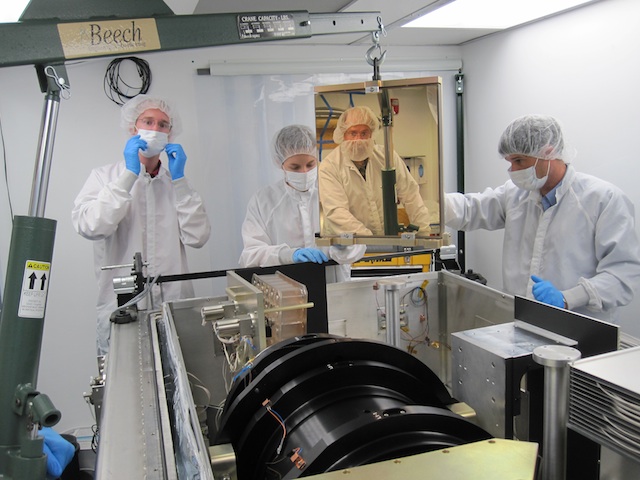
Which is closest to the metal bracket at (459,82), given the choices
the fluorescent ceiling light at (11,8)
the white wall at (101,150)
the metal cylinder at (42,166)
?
the white wall at (101,150)

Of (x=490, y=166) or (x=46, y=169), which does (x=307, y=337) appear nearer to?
(x=46, y=169)

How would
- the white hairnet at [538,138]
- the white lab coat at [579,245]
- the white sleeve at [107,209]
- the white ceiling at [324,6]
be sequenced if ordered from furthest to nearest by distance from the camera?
1. the white sleeve at [107,209]
2. the white ceiling at [324,6]
3. the white hairnet at [538,138]
4. the white lab coat at [579,245]

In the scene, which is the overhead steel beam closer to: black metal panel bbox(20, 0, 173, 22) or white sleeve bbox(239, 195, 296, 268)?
black metal panel bbox(20, 0, 173, 22)

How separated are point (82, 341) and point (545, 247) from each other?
2450mm

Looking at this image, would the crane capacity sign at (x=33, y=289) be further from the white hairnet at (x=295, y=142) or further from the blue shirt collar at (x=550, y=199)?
the blue shirt collar at (x=550, y=199)

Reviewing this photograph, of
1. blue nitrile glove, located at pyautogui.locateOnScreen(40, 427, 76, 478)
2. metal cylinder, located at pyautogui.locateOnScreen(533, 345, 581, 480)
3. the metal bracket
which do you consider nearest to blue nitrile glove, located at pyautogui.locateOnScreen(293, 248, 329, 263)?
blue nitrile glove, located at pyautogui.locateOnScreen(40, 427, 76, 478)

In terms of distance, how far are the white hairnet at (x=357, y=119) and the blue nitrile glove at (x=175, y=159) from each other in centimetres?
108

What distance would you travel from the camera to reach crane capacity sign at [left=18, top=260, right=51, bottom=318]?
1.05 m

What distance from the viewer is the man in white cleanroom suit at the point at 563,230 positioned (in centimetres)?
183

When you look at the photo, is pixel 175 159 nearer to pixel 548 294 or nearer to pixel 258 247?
pixel 258 247

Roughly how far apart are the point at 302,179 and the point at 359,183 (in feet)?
3.09

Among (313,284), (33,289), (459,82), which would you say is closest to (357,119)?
(313,284)

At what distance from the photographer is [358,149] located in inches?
62.4

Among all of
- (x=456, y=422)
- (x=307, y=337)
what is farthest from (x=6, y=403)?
(x=456, y=422)
